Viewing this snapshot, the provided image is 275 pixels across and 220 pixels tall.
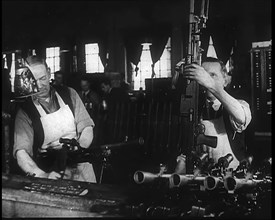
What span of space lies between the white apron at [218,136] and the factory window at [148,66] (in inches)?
22.9

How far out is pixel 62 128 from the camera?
4.42m

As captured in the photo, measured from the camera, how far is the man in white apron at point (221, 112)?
154 inches

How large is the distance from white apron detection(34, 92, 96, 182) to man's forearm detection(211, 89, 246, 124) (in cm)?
146

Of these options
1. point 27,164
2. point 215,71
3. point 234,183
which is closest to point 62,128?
point 27,164

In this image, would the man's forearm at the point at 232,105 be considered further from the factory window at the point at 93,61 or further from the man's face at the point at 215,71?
the factory window at the point at 93,61

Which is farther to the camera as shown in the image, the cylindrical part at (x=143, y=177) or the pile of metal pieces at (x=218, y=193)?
the cylindrical part at (x=143, y=177)

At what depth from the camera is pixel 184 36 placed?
13.1ft

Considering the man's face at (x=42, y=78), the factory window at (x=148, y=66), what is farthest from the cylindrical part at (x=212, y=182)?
the man's face at (x=42, y=78)

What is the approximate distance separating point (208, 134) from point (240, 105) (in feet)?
1.25

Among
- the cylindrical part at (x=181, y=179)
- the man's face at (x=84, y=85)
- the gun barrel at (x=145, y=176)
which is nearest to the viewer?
the cylindrical part at (x=181, y=179)

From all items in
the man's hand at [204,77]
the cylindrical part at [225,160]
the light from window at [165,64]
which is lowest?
the cylindrical part at [225,160]

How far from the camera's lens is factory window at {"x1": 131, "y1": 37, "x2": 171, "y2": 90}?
13.3ft

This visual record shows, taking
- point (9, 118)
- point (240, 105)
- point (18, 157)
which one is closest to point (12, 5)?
point (9, 118)

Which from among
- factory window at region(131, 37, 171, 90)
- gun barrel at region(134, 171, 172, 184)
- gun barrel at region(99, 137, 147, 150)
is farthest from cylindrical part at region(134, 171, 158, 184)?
factory window at region(131, 37, 171, 90)
